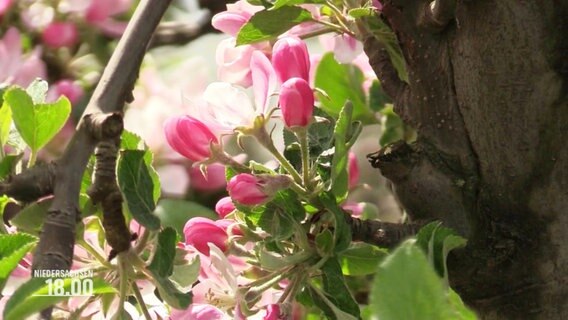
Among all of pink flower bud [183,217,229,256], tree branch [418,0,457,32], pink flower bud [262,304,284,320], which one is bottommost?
pink flower bud [262,304,284,320]

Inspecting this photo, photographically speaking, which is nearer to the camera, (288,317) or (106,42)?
(288,317)

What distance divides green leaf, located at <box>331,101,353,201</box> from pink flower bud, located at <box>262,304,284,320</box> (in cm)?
11

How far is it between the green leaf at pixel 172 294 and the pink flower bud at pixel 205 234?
126 millimetres

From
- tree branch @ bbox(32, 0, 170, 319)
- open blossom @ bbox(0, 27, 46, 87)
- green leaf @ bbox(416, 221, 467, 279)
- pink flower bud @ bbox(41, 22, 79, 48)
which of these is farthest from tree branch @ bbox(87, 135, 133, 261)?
pink flower bud @ bbox(41, 22, 79, 48)

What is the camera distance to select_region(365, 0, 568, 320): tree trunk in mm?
872

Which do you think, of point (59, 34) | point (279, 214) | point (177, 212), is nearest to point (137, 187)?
point (279, 214)

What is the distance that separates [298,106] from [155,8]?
138mm

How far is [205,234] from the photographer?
925mm

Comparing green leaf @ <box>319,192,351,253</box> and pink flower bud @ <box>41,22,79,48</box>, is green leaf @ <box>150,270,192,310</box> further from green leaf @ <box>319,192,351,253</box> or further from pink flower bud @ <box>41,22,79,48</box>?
pink flower bud @ <box>41,22,79,48</box>

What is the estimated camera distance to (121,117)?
2.30 feet

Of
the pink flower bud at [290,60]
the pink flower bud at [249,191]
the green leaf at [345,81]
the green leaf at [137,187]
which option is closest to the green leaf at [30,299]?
the green leaf at [137,187]

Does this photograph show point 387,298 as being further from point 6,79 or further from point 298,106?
point 6,79

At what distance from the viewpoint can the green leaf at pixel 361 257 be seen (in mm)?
904

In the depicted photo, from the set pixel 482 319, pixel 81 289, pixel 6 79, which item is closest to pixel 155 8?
pixel 81 289
